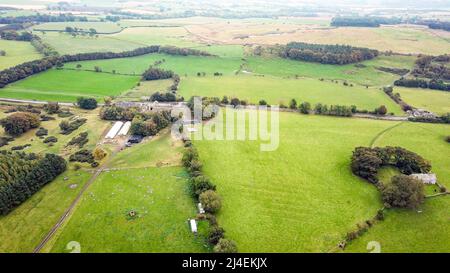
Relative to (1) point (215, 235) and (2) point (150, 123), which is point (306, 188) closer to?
(1) point (215, 235)

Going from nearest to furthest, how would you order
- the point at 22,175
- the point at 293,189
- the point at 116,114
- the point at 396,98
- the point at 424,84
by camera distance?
the point at 22,175
the point at 293,189
the point at 116,114
the point at 396,98
the point at 424,84

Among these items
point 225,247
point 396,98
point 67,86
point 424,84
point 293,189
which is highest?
point 67,86

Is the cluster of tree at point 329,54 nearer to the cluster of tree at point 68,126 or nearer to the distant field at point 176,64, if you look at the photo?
the distant field at point 176,64

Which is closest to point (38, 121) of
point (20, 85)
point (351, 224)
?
point (20, 85)

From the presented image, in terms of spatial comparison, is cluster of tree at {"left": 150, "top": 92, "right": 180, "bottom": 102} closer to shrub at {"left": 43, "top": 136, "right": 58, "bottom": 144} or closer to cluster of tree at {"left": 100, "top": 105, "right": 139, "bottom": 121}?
cluster of tree at {"left": 100, "top": 105, "right": 139, "bottom": 121}

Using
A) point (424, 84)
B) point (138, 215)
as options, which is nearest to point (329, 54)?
point (424, 84)
